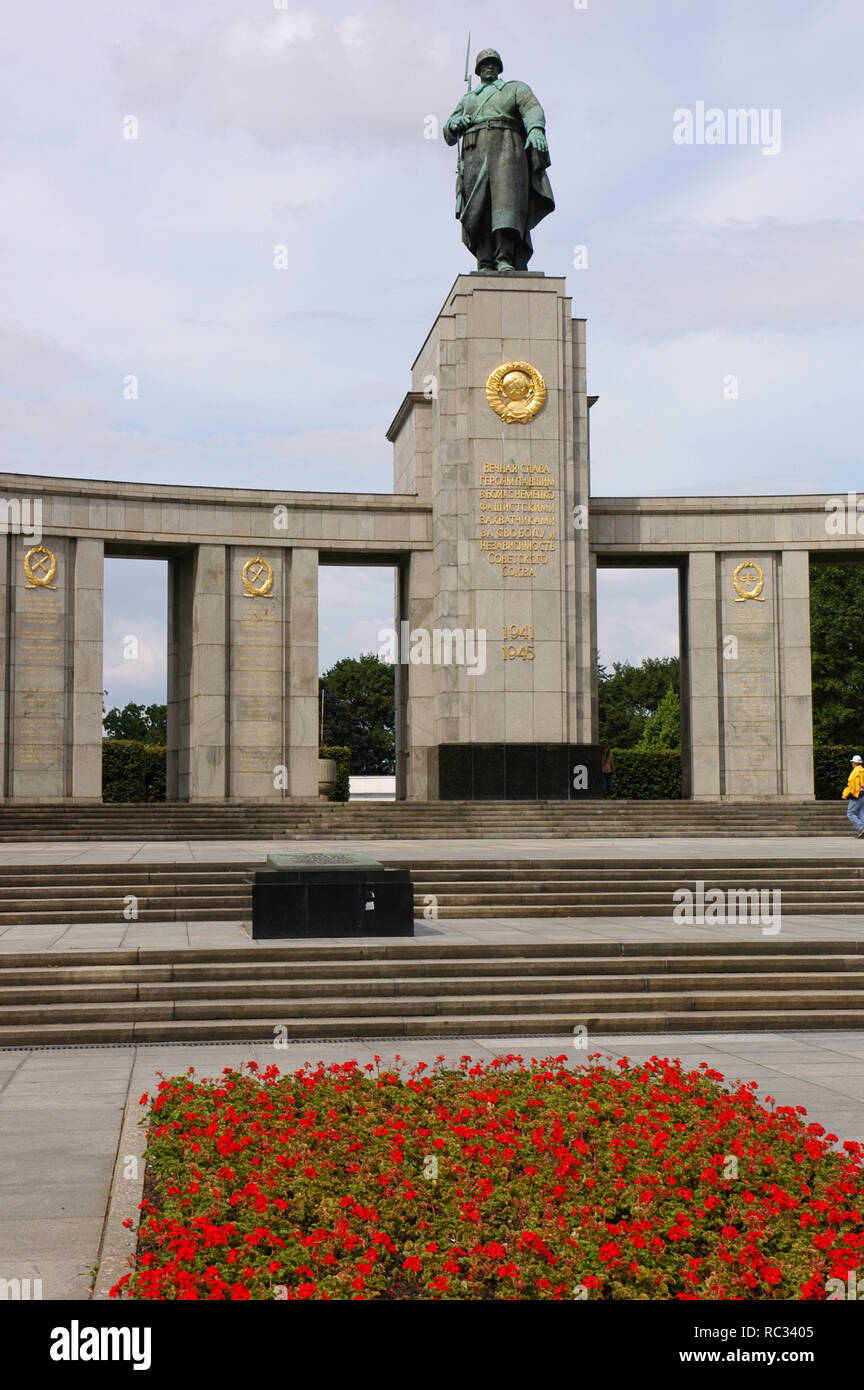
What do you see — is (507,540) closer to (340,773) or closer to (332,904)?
(340,773)

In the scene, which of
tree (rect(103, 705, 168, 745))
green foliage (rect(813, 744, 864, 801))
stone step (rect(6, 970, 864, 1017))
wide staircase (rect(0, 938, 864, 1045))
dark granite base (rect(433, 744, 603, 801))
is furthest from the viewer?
tree (rect(103, 705, 168, 745))

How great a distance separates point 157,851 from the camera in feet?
72.4

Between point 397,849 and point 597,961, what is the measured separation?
975 centimetres

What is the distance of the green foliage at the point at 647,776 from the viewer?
150ft

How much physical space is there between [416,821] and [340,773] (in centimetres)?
1398

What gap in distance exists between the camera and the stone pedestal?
3425cm

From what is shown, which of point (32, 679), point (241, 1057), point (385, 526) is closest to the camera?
point (241, 1057)

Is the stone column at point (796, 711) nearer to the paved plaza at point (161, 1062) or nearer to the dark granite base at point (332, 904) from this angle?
the paved plaza at point (161, 1062)

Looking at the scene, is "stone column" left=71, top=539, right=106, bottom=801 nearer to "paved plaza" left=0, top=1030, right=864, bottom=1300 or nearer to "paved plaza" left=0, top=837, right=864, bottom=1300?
"paved plaza" left=0, top=837, right=864, bottom=1300

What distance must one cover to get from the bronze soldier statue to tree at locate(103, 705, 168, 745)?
86403 millimetres

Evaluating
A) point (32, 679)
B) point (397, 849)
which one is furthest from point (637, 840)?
point (32, 679)

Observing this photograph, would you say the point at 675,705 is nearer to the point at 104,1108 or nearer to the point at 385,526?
the point at 385,526

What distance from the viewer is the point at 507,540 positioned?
113 feet

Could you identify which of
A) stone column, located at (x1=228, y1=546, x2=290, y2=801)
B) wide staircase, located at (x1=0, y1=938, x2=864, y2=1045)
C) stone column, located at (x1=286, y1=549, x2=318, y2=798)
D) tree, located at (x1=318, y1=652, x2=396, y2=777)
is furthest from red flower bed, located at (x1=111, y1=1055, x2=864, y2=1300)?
tree, located at (x1=318, y1=652, x2=396, y2=777)
